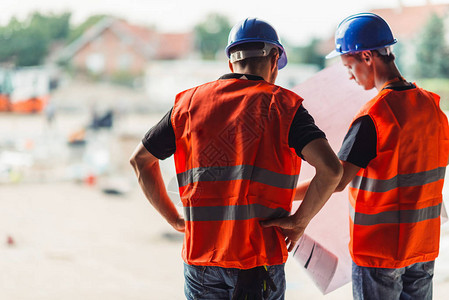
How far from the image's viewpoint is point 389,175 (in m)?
1.36

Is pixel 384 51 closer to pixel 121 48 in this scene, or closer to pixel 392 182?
pixel 392 182

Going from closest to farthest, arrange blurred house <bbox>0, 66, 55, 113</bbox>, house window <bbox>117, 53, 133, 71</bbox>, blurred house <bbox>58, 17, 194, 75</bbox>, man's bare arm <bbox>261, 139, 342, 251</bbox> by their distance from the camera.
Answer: man's bare arm <bbox>261, 139, 342, 251</bbox>, blurred house <bbox>0, 66, 55, 113</bbox>, blurred house <bbox>58, 17, 194, 75</bbox>, house window <bbox>117, 53, 133, 71</bbox>

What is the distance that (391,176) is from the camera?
1.36 meters

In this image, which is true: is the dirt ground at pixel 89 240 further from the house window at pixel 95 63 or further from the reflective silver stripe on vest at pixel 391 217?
the house window at pixel 95 63

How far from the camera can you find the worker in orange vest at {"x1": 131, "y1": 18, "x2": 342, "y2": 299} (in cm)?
117

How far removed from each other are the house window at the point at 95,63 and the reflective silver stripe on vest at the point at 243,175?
78.3 ft

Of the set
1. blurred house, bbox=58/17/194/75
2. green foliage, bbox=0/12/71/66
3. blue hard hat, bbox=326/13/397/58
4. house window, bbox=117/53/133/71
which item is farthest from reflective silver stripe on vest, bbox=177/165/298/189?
house window, bbox=117/53/133/71

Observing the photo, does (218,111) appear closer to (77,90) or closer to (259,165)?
(259,165)

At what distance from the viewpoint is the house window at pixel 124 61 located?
25.4 m

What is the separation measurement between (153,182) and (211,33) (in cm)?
2659

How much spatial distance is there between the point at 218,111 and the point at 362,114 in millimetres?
439

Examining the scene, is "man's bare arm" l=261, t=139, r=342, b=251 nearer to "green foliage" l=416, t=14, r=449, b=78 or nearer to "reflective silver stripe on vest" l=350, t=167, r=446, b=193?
"reflective silver stripe on vest" l=350, t=167, r=446, b=193

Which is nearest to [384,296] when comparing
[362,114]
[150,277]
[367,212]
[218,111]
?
[367,212]

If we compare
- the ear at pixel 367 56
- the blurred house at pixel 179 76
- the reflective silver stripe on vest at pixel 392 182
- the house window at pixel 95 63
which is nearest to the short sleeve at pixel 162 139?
the reflective silver stripe on vest at pixel 392 182
